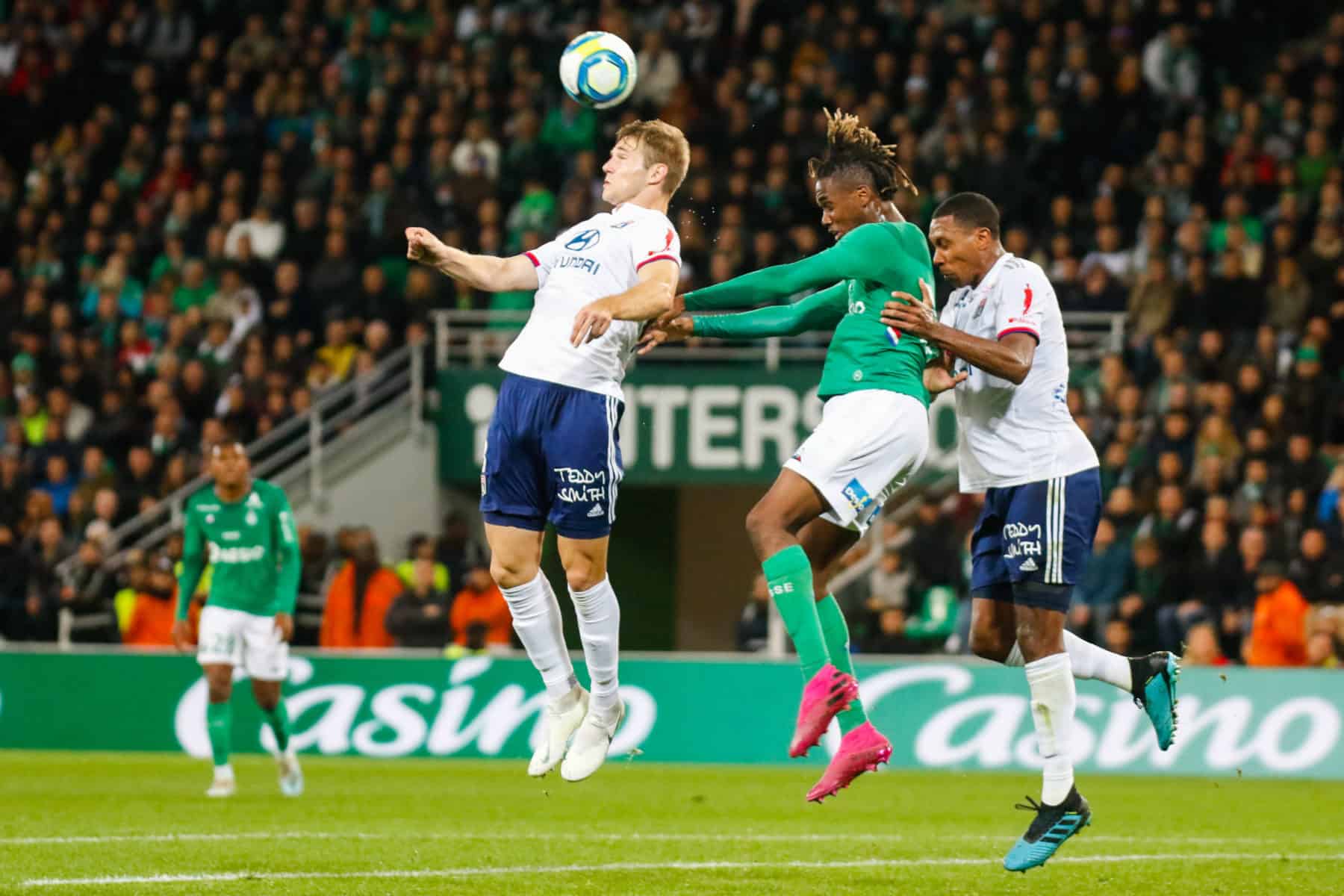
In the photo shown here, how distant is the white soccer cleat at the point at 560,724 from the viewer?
8570 mm

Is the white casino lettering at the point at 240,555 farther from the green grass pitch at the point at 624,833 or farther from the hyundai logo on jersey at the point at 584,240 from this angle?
the hyundai logo on jersey at the point at 584,240

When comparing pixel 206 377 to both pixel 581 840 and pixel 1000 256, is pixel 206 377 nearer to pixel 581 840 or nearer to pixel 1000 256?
pixel 581 840

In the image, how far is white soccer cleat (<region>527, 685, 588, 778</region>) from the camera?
857cm

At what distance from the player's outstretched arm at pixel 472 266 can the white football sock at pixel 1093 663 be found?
2.53 m

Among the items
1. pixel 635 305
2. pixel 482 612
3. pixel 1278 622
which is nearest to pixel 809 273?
pixel 635 305

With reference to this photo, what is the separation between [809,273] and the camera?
26.0 feet

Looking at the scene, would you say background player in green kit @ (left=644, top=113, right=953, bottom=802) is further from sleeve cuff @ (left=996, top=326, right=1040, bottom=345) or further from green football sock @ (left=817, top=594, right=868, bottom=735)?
sleeve cuff @ (left=996, top=326, right=1040, bottom=345)

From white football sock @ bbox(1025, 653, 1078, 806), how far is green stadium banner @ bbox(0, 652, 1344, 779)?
703 centimetres

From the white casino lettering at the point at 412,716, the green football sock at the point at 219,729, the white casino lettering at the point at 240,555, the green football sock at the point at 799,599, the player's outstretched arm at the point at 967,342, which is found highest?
the player's outstretched arm at the point at 967,342

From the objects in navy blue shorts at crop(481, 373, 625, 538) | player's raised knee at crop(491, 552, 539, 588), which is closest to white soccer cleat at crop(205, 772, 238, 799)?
player's raised knee at crop(491, 552, 539, 588)

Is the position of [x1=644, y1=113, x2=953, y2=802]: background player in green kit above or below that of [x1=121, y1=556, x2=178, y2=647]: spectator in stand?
above

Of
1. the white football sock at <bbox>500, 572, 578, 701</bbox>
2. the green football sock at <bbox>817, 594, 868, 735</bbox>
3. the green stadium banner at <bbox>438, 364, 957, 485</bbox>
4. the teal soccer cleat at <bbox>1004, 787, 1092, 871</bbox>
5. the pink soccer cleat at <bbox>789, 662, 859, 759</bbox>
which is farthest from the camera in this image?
the green stadium banner at <bbox>438, 364, 957, 485</bbox>

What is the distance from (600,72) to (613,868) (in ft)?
10.9

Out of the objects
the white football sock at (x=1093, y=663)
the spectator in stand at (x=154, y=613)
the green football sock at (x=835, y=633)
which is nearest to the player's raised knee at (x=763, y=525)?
the green football sock at (x=835, y=633)
